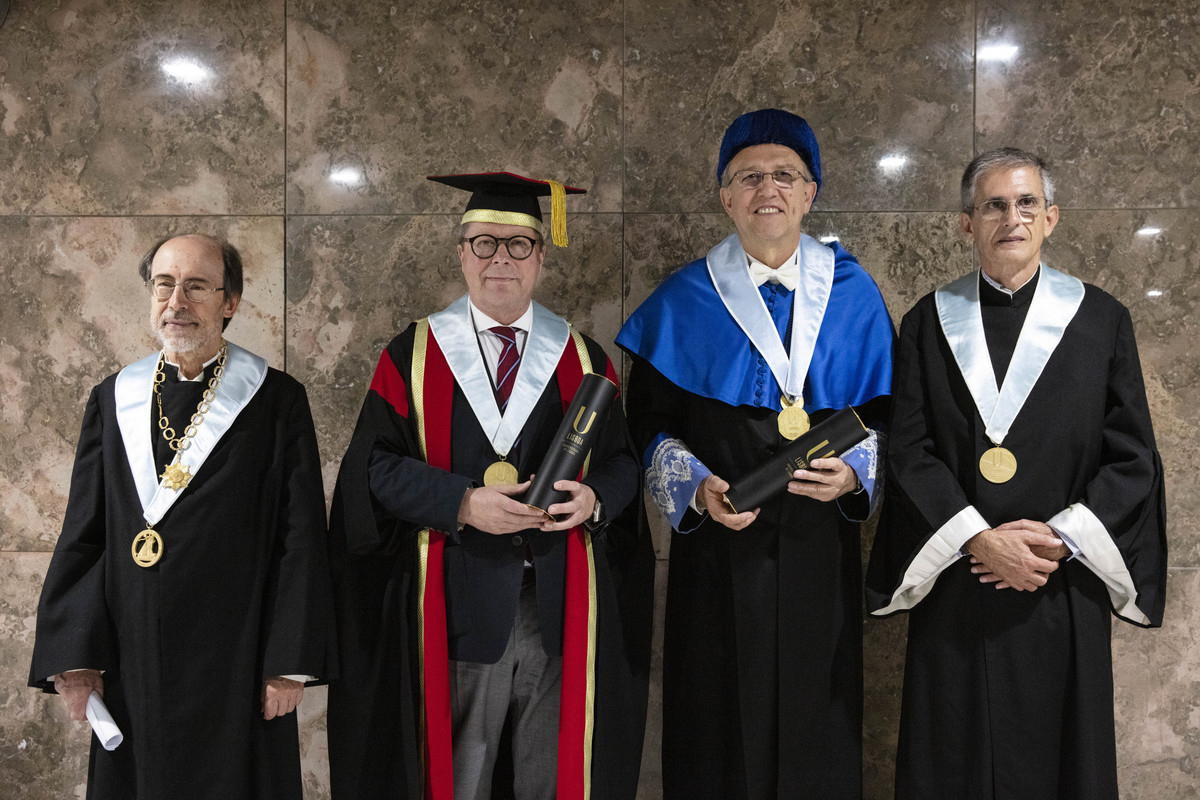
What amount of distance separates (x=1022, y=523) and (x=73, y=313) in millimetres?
3276

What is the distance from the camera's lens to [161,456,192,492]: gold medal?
2186 millimetres

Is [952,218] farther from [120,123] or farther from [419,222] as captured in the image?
[120,123]

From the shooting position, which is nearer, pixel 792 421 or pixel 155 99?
pixel 792 421

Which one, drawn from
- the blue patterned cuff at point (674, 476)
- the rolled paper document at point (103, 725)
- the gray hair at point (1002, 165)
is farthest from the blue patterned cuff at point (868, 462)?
the rolled paper document at point (103, 725)

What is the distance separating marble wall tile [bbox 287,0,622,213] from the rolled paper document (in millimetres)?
1811

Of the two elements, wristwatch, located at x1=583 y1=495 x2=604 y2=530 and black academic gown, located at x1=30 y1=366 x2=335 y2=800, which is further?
wristwatch, located at x1=583 y1=495 x2=604 y2=530

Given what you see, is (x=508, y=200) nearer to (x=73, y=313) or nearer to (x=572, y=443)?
(x=572, y=443)

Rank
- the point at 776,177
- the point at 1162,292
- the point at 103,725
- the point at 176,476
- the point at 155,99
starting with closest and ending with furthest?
the point at 103,725
the point at 176,476
the point at 776,177
the point at 1162,292
the point at 155,99

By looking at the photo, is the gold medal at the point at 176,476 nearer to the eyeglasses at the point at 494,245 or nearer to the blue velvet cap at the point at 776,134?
the eyeglasses at the point at 494,245

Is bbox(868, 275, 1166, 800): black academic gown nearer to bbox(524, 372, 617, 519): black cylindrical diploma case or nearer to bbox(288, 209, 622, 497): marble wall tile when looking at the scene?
bbox(524, 372, 617, 519): black cylindrical diploma case

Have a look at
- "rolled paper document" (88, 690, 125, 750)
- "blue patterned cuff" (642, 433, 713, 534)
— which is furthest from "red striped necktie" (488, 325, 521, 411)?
"rolled paper document" (88, 690, 125, 750)

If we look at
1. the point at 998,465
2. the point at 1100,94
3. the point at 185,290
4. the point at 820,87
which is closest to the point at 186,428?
the point at 185,290

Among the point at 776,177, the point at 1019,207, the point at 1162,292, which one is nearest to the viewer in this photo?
the point at 1019,207

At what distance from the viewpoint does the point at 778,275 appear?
2.55 metres
